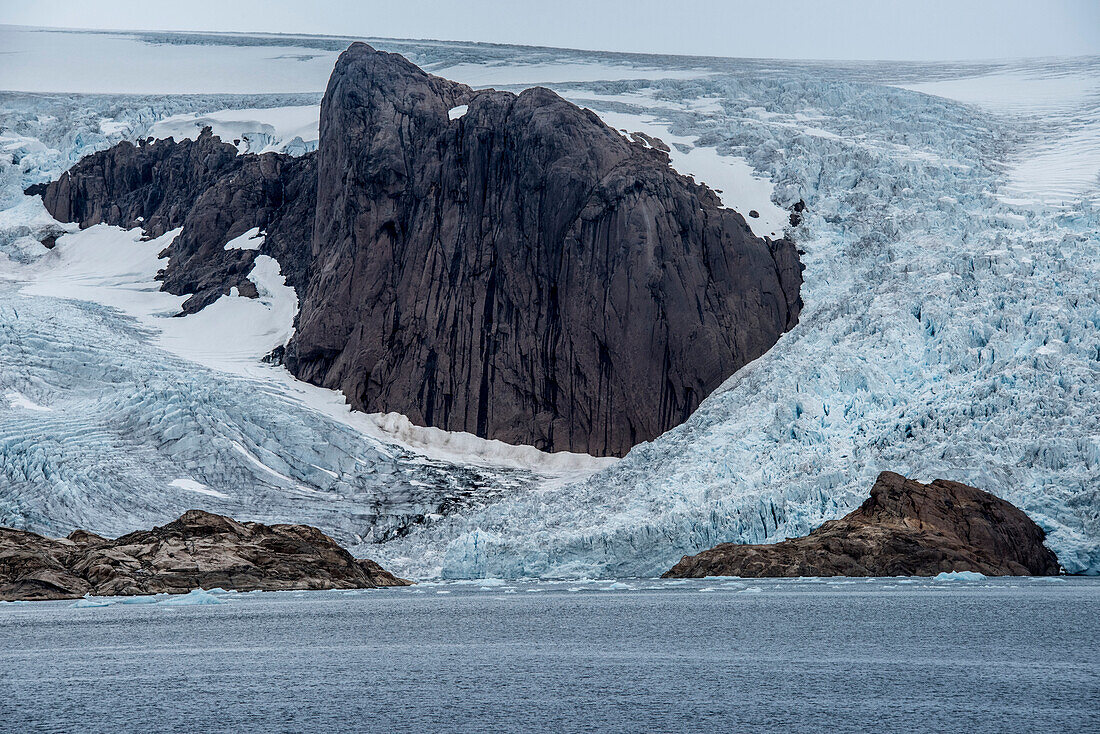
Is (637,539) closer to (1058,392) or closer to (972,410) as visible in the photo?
(972,410)

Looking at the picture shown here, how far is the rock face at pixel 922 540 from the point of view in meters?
24.3

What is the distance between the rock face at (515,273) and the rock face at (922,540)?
12.0 meters

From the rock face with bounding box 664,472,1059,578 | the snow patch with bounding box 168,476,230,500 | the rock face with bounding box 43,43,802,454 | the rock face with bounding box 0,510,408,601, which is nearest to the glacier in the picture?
the snow patch with bounding box 168,476,230,500

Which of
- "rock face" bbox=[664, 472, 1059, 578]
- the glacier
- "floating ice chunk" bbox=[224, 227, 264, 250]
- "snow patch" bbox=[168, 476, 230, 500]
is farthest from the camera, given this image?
"floating ice chunk" bbox=[224, 227, 264, 250]

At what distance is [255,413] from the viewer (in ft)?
115

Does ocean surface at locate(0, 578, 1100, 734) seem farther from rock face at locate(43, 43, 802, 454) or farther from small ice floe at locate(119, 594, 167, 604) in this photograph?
rock face at locate(43, 43, 802, 454)

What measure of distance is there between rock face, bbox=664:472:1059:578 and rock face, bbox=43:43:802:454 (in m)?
12.0

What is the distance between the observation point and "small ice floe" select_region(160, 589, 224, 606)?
20987 mm

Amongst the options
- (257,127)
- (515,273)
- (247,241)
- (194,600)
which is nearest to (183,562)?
(194,600)

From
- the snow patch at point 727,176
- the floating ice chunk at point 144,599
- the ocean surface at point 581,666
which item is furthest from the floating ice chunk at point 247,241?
the ocean surface at point 581,666

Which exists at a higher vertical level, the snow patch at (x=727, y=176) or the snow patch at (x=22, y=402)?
the snow patch at (x=727, y=176)

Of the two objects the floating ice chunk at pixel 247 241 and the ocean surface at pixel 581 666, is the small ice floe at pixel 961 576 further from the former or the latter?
the floating ice chunk at pixel 247 241

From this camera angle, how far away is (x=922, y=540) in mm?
24453

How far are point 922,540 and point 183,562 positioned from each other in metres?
16.8
